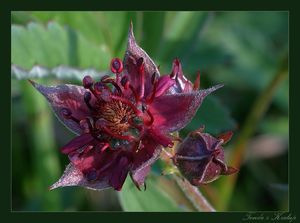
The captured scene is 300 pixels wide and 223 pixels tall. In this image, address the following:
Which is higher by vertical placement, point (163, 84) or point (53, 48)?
point (53, 48)

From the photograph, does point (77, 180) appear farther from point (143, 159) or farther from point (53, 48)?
point (53, 48)

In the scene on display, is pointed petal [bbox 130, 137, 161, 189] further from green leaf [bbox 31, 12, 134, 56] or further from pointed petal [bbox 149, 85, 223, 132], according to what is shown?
green leaf [bbox 31, 12, 134, 56]

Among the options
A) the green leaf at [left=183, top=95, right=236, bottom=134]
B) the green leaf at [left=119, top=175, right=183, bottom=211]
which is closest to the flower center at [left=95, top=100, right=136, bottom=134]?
the green leaf at [left=119, top=175, right=183, bottom=211]

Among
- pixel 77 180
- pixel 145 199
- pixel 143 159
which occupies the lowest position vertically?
pixel 145 199

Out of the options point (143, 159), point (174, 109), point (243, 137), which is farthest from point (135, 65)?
point (243, 137)

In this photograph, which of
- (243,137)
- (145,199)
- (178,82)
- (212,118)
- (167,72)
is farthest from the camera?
(243,137)

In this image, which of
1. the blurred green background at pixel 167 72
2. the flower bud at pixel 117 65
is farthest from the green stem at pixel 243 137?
the flower bud at pixel 117 65

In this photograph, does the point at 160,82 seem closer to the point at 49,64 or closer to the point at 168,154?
the point at 168,154
